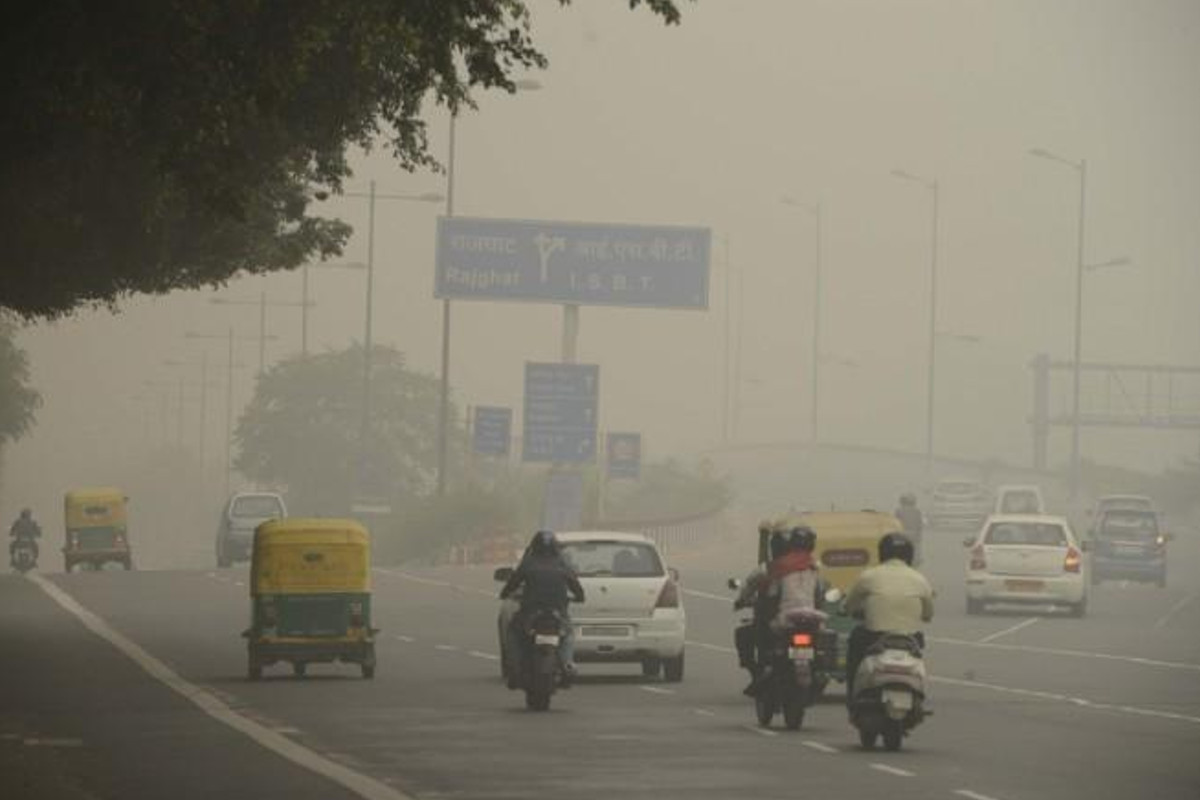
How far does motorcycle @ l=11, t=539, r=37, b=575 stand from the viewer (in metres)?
84.7

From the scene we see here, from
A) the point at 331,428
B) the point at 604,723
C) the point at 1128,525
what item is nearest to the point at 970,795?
the point at 604,723

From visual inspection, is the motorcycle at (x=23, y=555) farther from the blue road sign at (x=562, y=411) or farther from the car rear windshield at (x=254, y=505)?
the blue road sign at (x=562, y=411)

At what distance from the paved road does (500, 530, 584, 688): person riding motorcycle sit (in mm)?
663

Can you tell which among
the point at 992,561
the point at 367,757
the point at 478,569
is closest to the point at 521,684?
the point at 367,757

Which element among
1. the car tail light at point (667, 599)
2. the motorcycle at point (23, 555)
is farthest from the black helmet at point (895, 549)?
the motorcycle at point (23, 555)

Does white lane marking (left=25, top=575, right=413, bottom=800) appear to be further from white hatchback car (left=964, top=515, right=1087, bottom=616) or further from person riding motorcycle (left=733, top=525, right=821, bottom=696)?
white hatchback car (left=964, top=515, right=1087, bottom=616)

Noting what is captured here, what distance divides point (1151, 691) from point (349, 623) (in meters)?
8.50

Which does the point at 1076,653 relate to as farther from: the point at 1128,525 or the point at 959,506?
the point at 959,506

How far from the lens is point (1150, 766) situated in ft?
77.6

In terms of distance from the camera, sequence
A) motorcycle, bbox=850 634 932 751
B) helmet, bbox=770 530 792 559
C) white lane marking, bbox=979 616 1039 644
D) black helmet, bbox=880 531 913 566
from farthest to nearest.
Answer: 1. white lane marking, bbox=979 616 1039 644
2. helmet, bbox=770 530 792 559
3. black helmet, bbox=880 531 913 566
4. motorcycle, bbox=850 634 932 751

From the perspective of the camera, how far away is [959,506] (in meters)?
105

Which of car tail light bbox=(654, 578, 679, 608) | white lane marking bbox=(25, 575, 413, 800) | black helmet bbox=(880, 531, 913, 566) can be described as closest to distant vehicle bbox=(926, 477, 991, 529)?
white lane marking bbox=(25, 575, 413, 800)

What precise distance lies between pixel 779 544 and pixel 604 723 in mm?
2171

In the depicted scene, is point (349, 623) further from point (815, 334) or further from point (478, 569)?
point (815, 334)
